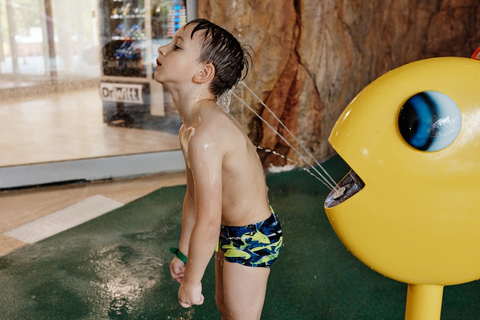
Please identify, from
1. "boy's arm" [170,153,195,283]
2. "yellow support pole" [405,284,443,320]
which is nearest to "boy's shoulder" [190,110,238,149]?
"boy's arm" [170,153,195,283]

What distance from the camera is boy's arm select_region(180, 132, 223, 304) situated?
3.84 feet

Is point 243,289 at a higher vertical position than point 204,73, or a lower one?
lower

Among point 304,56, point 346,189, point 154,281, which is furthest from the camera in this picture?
point 304,56

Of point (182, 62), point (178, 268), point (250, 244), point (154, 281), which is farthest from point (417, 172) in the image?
point (154, 281)

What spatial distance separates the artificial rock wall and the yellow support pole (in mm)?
2890

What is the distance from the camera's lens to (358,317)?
1979 mm

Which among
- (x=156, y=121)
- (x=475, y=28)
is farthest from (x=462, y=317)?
(x=475, y=28)

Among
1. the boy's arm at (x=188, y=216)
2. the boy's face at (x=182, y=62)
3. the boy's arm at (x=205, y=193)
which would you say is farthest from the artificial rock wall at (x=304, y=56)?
the boy's arm at (x=205, y=193)

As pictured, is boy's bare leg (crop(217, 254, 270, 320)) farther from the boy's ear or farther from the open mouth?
the boy's ear

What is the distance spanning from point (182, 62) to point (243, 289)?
638 mm

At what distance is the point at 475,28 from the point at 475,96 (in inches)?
185

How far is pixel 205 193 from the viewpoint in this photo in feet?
3.84

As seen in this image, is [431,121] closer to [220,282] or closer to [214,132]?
[214,132]

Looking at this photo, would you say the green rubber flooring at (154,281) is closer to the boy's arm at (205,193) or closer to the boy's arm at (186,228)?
the boy's arm at (186,228)
